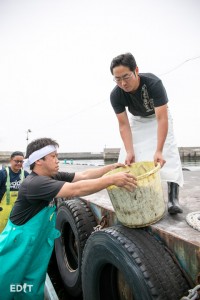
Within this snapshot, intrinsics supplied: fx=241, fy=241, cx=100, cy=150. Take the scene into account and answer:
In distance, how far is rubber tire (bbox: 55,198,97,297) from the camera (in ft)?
10.5

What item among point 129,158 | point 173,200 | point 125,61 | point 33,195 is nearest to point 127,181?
point 129,158

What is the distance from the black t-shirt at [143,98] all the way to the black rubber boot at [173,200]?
853 millimetres

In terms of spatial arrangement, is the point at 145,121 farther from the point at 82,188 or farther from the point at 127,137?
the point at 82,188

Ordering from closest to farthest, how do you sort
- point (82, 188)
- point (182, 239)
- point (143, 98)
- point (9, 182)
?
point (182, 239) → point (82, 188) → point (143, 98) → point (9, 182)

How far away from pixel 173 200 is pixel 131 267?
957 millimetres

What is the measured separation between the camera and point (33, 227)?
8.40ft

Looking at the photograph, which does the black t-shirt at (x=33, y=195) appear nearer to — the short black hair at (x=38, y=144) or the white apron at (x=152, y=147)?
the short black hair at (x=38, y=144)

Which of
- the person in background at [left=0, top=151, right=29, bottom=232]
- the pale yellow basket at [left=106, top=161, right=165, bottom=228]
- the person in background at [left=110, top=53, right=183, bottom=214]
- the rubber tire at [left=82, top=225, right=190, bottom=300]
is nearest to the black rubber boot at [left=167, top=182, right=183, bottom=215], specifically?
the person in background at [left=110, top=53, right=183, bottom=214]

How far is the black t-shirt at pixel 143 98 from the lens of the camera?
2.51 m

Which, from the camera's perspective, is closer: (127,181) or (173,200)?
(127,181)

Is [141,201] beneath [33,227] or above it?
above

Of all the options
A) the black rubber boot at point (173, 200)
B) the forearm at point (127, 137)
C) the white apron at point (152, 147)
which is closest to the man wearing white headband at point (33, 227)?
the forearm at point (127, 137)

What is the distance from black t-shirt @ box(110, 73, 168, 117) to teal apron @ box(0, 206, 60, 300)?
1.47m

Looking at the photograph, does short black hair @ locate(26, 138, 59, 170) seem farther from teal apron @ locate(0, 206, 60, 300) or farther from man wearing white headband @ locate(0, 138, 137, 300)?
teal apron @ locate(0, 206, 60, 300)
